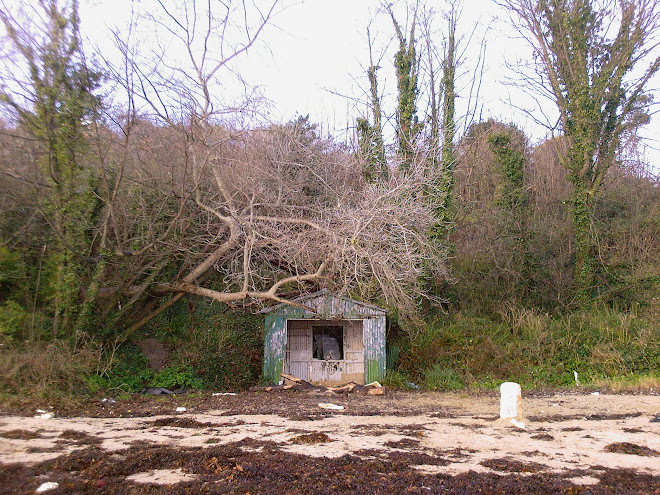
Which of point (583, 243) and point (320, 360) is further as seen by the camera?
point (583, 243)

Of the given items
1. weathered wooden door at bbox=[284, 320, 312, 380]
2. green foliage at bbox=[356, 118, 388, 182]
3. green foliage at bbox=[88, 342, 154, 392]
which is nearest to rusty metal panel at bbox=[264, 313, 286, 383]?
weathered wooden door at bbox=[284, 320, 312, 380]

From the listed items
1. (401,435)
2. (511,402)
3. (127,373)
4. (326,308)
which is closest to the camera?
(401,435)

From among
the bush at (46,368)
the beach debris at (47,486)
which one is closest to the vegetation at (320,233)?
the bush at (46,368)

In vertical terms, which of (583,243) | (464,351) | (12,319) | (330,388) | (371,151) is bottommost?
(330,388)

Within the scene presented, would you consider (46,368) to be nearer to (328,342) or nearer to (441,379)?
(328,342)

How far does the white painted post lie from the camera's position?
29.6ft

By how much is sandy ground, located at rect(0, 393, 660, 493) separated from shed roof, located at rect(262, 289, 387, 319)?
12.8 ft

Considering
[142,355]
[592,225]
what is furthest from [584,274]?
[142,355]

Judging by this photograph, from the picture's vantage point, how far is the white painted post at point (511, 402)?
9.03m

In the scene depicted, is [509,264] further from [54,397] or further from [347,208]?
[54,397]

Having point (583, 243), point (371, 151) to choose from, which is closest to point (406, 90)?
point (371, 151)

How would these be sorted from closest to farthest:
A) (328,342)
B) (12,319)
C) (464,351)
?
1. (12,319)
2. (328,342)
3. (464,351)

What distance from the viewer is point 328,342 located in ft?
54.5

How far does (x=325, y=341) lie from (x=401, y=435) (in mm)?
8688
